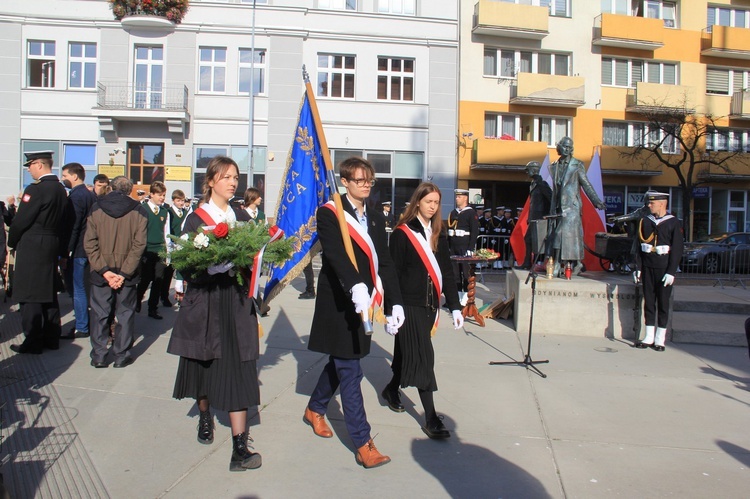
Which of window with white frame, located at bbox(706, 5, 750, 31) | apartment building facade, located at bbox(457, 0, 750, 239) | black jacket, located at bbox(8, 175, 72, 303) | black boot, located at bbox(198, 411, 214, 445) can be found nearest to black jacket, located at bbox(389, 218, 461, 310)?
black boot, located at bbox(198, 411, 214, 445)

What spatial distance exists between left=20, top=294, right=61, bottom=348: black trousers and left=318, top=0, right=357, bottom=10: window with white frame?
21.3 metres

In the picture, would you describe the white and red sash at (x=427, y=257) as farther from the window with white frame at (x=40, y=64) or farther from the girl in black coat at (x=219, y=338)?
the window with white frame at (x=40, y=64)

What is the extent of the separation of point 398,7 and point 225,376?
2420 cm

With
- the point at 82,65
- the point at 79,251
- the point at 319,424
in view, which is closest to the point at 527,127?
the point at 82,65

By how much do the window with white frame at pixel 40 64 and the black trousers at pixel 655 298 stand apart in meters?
23.4

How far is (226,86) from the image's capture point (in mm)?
24062

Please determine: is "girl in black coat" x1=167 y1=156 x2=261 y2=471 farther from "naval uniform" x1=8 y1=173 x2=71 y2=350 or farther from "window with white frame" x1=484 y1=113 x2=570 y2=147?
"window with white frame" x1=484 y1=113 x2=570 y2=147

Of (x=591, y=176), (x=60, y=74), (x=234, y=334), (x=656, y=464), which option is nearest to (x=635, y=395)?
(x=656, y=464)

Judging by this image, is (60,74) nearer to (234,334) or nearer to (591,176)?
(591,176)

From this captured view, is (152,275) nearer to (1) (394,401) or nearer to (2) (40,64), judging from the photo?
(1) (394,401)

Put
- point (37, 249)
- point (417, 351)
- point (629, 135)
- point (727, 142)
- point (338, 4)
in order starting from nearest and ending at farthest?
point (417, 351)
point (37, 249)
point (338, 4)
point (629, 135)
point (727, 142)

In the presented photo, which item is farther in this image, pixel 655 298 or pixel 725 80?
pixel 725 80

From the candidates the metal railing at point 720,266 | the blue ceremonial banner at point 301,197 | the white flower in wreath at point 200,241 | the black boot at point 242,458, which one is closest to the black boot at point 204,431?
the black boot at point 242,458

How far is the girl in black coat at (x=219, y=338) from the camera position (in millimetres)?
4008
